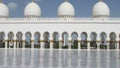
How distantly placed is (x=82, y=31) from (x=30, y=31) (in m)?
6.87

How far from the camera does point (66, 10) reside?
3625 cm

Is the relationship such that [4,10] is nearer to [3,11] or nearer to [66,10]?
[3,11]

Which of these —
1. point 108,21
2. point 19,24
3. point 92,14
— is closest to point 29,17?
point 19,24

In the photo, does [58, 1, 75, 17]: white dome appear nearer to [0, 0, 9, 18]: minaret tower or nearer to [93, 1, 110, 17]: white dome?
[93, 1, 110, 17]: white dome

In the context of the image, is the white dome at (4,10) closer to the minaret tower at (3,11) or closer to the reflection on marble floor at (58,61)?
the minaret tower at (3,11)

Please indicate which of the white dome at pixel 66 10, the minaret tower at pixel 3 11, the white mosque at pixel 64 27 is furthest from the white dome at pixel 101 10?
the minaret tower at pixel 3 11

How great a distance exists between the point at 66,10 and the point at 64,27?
3.32 meters

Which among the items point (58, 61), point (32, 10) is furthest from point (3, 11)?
point (58, 61)

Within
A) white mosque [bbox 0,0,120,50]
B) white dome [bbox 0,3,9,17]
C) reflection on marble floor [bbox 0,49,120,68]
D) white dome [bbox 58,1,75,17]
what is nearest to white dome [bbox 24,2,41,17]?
white mosque [bbox 0,0,120,50]

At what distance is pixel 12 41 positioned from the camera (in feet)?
116

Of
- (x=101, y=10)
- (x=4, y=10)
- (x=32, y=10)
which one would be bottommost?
(x=101, y=10)

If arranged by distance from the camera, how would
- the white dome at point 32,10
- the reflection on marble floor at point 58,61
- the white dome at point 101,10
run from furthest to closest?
the white dome at point 32,10, the white dome at point 101,10, the reflection on marble floor at point 58,61

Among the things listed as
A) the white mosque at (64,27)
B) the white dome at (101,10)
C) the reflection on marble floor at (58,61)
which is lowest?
the reflection on marble floor at (58,61)

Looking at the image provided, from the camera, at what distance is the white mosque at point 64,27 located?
3344 cm
